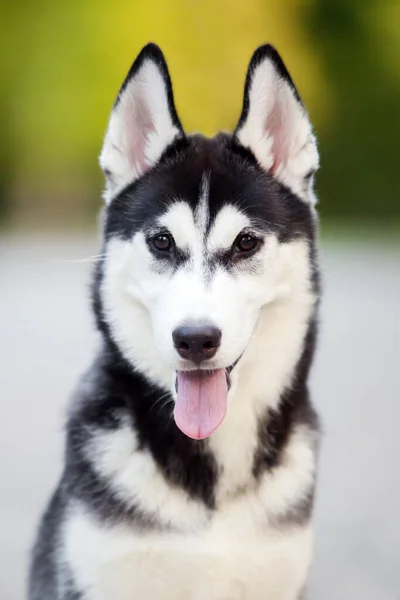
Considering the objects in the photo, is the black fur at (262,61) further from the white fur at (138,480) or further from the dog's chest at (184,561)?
the dog's chest at (184,561)

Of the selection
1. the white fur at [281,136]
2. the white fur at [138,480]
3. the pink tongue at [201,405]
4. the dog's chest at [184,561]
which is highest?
the white fur at [281,136]

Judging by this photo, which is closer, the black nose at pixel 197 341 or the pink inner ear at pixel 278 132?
the black nose at pixel 197 341

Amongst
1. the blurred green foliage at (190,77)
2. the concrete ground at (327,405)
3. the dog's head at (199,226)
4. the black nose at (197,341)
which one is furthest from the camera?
the blurred green foliage at (190,77)

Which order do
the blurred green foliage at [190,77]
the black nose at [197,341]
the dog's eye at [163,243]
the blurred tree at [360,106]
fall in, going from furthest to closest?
the blurred tree at [360,106] → the blurred green foliage at [190,77] → the dog's eye at [163,243] → the black nose at [197,341]

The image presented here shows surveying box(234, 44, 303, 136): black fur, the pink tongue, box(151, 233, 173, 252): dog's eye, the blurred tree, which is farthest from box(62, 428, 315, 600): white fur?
the blurred tree

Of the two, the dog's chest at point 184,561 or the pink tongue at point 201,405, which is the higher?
the pink tongue at point 201,405

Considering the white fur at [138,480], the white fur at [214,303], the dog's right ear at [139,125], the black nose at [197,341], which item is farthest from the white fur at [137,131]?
the white fur at [138,480]

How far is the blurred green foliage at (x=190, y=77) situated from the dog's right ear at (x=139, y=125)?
4.05 m

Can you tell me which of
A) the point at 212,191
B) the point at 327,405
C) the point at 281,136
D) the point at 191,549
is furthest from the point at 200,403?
the point at 327,405

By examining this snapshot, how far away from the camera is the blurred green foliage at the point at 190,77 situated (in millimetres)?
7070

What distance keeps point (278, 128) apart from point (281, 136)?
0.08 feet

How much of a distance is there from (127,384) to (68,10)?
603cm

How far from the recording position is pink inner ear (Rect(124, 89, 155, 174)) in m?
2.29

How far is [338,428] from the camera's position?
464 centimetres
